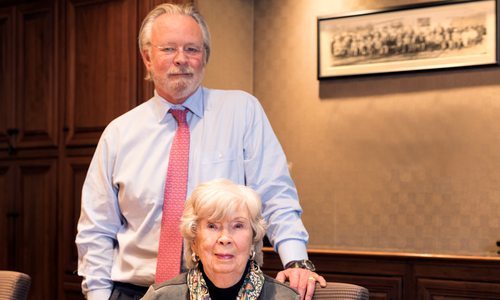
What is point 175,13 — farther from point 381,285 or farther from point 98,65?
point 98,65

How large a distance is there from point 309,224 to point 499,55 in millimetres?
1421

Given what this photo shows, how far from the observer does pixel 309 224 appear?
14.4 ft

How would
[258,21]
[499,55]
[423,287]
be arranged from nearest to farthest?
[423,287]
[499,55]
[258,21]

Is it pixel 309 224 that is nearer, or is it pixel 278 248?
pixel 278 248

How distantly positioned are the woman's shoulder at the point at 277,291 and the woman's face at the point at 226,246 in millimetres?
71

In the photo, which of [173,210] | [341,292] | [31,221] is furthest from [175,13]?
[31,221]

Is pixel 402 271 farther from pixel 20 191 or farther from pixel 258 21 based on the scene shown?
pixel 20 191

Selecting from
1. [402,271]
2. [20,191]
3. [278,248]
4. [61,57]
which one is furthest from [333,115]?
[278,248]

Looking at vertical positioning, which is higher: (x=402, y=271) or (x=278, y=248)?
(x=278, y=248)

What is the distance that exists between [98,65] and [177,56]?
1.95m

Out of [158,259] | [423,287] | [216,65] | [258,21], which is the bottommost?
[423,287]

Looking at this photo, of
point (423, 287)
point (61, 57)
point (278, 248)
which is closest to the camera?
point (278, 248)

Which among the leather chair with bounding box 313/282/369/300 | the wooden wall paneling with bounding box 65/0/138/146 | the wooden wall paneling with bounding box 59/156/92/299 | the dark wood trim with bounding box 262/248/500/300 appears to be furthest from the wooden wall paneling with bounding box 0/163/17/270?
the leather chair with bounding box 313/282/369/300

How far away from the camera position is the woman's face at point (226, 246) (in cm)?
180
